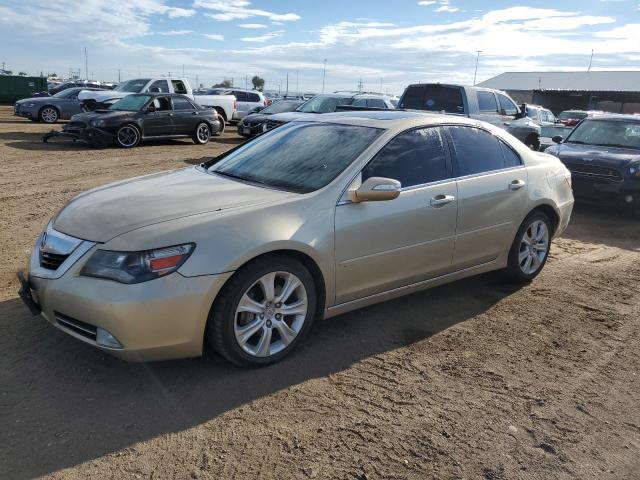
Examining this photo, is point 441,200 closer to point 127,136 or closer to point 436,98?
point 436,98

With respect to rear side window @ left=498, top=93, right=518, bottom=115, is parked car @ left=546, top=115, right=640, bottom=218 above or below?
below

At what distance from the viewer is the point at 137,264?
3148 mm

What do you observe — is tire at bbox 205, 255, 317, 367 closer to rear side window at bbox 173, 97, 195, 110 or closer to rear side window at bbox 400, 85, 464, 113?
rear side window at bbox 400, 85, 464, 113

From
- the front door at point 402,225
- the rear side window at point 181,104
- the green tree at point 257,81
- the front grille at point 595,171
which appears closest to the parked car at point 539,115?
the rear side window at point 181,104

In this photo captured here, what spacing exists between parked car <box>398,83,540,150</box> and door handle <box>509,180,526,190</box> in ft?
23.6

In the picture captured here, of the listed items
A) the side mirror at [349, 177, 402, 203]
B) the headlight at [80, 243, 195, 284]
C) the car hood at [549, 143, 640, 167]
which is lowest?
the headlight at [80, 243, 195, 284]

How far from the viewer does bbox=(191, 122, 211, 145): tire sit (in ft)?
55.3

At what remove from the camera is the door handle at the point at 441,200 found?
4298 mm

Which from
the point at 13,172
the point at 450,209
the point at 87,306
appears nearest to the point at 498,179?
the point at 450,209

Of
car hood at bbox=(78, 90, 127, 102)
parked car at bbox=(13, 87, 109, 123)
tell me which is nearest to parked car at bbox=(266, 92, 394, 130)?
car hood at bbox=(78, 90, 127, 102)

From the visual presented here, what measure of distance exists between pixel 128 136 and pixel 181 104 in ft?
7.14

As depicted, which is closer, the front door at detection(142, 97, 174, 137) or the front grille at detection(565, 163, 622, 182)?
the front grille at detection(565, 163, 622, 182)

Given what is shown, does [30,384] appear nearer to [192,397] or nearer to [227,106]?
[192,397]

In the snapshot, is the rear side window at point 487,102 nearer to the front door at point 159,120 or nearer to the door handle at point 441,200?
the front door at point 159,120
